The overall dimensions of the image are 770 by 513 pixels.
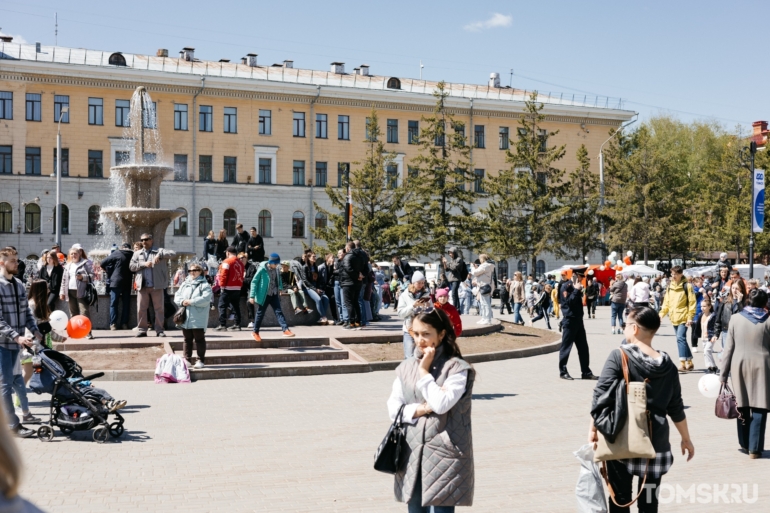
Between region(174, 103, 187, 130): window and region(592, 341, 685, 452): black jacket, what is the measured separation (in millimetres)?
53473

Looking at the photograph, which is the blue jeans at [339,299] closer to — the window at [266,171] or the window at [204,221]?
the window at [204,221]

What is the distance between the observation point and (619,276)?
81.9ft

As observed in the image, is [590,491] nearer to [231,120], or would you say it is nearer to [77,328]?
[77,328]

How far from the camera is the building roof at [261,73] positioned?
5622 cm

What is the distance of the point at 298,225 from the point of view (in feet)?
196

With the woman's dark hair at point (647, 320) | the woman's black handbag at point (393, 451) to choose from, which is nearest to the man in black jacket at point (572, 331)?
the woman's dark hair at point (647, 320)

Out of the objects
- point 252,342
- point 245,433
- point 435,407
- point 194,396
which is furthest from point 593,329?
point 435,407

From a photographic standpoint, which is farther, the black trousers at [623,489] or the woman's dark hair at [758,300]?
the woman's dark hair at [758,300]

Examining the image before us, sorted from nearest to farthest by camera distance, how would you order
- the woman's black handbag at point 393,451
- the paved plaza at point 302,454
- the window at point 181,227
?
the woman's black handbag at point 393,451 → the paved plaza at point 302,454 → the window at point 181,227

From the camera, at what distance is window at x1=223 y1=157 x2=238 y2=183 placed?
57.9 meters

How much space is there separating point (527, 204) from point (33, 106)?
31941mm

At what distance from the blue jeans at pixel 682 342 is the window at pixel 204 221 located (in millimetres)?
44031

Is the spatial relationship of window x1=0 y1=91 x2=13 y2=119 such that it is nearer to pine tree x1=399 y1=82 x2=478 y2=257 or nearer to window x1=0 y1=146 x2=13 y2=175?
window x1=0 y1=146 x2=13 y2=175

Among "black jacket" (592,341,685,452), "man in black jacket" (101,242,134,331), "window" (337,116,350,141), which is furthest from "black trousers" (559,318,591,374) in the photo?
"window" (337,116,350,141)
